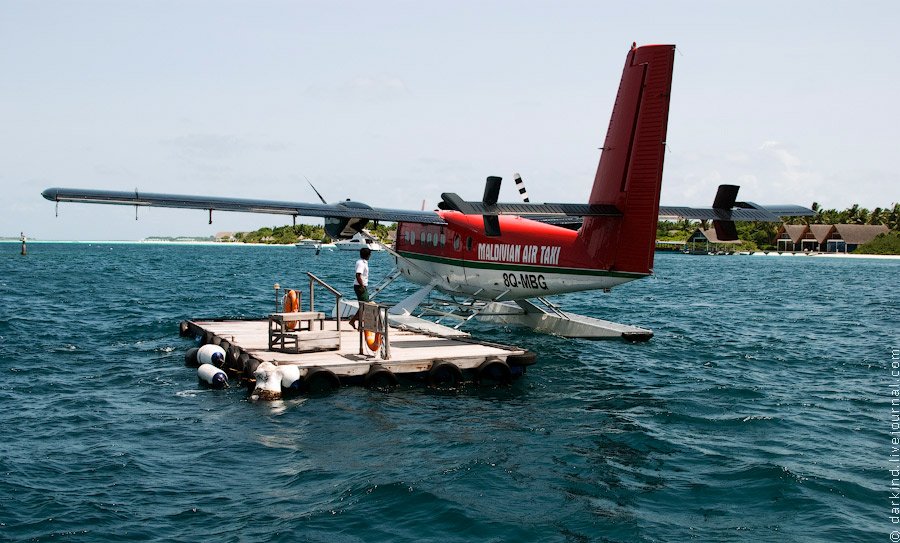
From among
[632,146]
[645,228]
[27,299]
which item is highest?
[632,146]

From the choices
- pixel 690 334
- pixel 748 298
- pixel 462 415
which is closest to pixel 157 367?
pixel 462 415

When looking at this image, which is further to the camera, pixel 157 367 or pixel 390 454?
pixel 157 367

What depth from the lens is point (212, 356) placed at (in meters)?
18.2

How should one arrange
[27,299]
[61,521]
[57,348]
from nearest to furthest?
[61,521] → [57,348] → [27,299]

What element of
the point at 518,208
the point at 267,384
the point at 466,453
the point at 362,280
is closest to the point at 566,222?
the point at 518,208

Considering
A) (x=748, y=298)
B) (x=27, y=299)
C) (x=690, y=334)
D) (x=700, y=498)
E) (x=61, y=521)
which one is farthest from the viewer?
(x=748, y=298)

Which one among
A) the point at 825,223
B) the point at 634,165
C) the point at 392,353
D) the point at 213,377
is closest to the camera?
the point at 213,377

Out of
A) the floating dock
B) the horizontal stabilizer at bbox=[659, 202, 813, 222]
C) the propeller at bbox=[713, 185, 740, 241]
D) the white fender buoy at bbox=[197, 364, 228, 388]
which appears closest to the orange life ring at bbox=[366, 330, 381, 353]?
the floating dock

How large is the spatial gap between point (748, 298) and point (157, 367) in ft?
125

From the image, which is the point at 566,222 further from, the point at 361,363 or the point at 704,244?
the point at 704,244

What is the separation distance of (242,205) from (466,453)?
39.3ft

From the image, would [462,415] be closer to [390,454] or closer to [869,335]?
[390,454]

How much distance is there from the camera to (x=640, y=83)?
63.7 feet

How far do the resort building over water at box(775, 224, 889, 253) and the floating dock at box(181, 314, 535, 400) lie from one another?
434 feet
